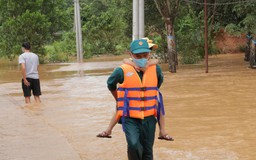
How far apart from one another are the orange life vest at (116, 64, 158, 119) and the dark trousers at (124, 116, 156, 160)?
3.2 inches

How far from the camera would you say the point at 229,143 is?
23.4 ft

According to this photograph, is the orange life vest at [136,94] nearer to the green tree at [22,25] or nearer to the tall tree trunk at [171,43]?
the tall tree trunk at [171,43]

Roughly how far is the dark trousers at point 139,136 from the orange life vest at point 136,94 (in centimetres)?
8

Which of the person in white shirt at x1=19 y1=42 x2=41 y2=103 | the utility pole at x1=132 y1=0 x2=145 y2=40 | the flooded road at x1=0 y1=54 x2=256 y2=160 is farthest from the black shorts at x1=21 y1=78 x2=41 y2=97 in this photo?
the utility pole at x1=132 y1=0 x2=145 y2=40

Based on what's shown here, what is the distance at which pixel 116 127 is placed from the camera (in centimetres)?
869

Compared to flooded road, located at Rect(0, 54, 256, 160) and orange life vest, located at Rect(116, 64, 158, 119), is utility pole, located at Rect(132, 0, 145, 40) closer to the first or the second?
flooded road, located at Rect(0, 54, 256, 160)

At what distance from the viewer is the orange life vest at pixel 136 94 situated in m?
4.88

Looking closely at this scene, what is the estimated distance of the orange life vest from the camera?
16.0ft

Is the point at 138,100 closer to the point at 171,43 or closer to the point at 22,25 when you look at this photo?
the point at 171,43

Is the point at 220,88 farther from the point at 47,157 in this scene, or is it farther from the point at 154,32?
the point at 154,32

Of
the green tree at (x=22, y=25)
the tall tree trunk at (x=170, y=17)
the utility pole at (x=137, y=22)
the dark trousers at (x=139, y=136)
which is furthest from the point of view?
the green tree at (x=22, y=25)

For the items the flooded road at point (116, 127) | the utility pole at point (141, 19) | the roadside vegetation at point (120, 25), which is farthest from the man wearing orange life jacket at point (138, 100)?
the roadside vegetation at point (120, 25)

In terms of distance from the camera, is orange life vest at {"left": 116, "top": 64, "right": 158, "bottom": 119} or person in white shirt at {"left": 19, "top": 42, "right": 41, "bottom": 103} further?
person in white shirt at {"left": 19, "top": 42, "right": 41, "bottom": 103}

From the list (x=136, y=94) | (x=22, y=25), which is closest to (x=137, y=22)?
(x=136, y=94)
